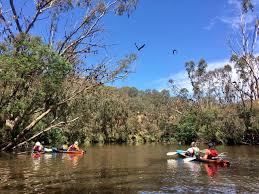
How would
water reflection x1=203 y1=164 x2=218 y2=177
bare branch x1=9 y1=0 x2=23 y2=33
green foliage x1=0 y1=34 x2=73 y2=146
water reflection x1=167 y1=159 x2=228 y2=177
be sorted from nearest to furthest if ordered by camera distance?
water reflection x1=203 y1=164 x2=218 y2=177
water reflection x1=167 y1=159 x2=228 y2=177
green foliage x1=0 y1=34 x2=73 y2=146
bare branch x1=9 y1=0 x2=23 y2=33

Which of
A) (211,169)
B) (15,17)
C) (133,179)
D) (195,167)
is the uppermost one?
(15,17)

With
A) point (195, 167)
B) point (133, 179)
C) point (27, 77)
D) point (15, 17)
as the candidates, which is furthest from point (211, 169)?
point (15, 17)

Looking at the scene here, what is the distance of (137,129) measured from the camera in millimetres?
77562

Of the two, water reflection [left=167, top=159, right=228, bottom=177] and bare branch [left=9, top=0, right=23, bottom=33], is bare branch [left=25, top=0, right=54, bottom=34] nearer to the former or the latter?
bare branch [left=9, top=0, right=23, bottom=33]

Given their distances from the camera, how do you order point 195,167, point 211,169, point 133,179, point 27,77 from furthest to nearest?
1. point 27,77
2. point 195,167
3. point 211,169
4. point 133,179

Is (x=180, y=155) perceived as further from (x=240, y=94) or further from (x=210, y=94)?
(x=210, y=94)

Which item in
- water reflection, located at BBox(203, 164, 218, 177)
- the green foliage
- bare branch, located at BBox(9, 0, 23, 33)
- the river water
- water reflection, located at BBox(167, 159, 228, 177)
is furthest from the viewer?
bare branch, located at BBox(9, 0, 23, 33)

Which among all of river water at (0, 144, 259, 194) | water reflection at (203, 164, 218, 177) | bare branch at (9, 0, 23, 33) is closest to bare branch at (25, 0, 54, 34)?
bare branch at (9, 0, 23, 33)

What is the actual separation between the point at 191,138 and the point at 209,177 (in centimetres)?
4304

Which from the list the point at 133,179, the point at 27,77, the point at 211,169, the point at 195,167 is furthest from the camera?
the point at 27,77

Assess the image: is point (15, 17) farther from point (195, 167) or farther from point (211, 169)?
point (211, 169)

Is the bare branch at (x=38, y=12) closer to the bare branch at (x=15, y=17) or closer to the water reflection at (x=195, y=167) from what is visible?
the bare branch at (x=15, y=17)

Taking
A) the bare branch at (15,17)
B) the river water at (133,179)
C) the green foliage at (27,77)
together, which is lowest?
the river water at (133,179)

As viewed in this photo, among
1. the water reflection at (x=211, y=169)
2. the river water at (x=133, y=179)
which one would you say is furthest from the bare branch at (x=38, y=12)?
the water reflection at (x=211, y=169)
